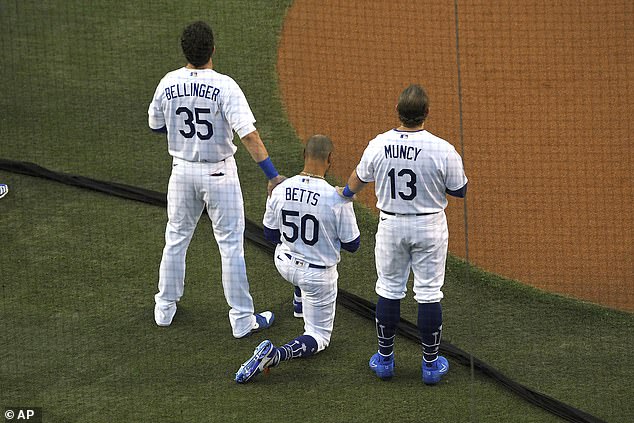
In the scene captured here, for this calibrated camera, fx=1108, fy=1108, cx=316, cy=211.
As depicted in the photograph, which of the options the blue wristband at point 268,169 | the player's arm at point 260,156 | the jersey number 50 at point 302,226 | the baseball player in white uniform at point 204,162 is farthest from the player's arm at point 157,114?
the jersey number 50 at point 302,226

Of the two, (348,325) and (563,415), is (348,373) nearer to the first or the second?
(348,325)

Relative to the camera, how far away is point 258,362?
6953mm

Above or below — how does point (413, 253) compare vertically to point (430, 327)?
above

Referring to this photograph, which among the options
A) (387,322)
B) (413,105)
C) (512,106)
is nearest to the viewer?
(413,105)

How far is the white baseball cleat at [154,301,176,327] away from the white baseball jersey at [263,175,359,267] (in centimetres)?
114

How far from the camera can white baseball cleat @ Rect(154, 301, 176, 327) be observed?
774 cm

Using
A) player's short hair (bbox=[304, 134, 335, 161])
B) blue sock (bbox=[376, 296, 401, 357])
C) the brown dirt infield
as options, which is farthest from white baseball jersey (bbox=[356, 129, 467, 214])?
the brown dirt infield

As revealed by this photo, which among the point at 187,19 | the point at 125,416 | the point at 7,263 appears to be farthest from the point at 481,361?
the point at 187,19

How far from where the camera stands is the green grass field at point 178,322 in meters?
6.81

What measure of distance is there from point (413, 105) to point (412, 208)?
624mm

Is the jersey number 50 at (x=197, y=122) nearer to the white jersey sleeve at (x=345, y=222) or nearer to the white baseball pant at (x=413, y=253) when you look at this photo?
the white jersey sleeve at (x=345, y=222)

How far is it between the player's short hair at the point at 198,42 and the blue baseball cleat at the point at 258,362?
188 centimetres

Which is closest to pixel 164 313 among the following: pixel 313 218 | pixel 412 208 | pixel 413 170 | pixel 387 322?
pixel 313 218

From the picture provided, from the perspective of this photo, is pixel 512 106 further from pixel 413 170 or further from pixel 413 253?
pixel 413 170
